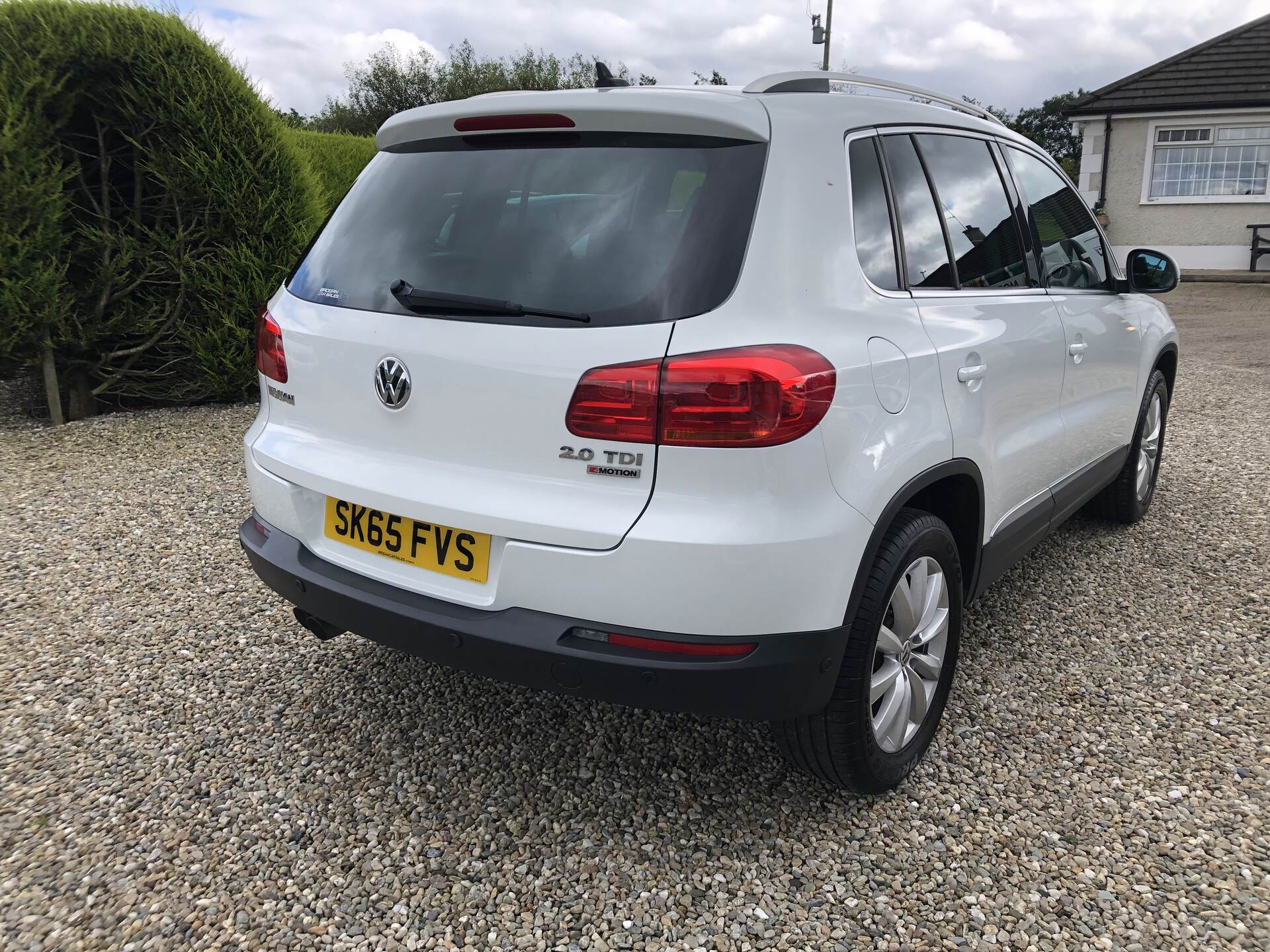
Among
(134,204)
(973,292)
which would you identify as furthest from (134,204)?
(973,292)

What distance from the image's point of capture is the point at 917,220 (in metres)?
2.65

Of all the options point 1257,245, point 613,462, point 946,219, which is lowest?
point 1257,245

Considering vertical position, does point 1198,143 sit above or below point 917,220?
above

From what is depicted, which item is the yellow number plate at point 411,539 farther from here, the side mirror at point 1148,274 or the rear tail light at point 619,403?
the side mirror at point 1148,274

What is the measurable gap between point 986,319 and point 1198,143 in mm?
21279

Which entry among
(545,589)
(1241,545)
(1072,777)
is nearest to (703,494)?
(545,589)

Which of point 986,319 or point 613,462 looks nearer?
point 613,462

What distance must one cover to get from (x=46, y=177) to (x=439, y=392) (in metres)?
5.48

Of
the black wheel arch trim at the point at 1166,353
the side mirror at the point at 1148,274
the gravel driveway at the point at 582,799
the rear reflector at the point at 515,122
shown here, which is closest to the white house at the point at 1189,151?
the black wheel arch trim at the point at 1166,353

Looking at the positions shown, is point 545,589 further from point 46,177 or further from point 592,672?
point 46,177

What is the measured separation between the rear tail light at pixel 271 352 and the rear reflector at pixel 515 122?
76cm

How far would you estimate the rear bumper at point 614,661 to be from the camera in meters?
2.01

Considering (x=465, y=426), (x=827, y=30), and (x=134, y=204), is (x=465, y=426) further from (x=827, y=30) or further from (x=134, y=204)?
(x=827, y=30)

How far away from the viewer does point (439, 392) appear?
2.20 metres
